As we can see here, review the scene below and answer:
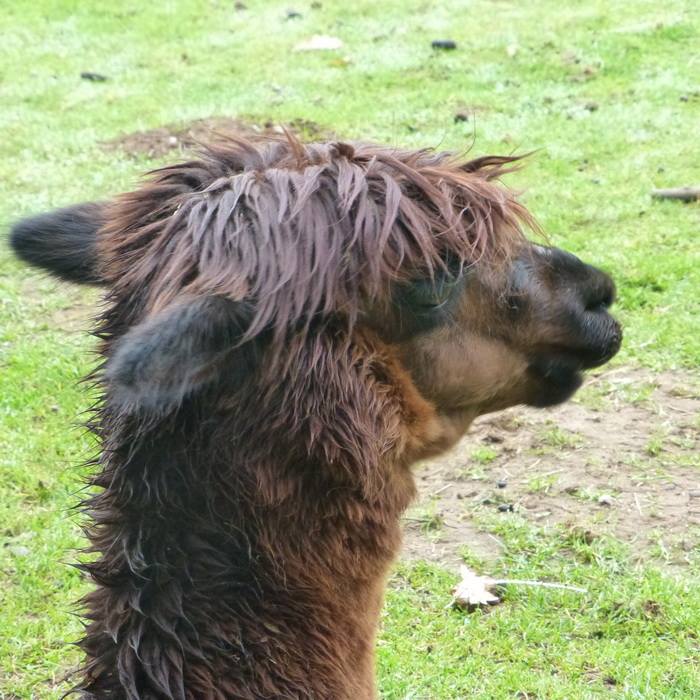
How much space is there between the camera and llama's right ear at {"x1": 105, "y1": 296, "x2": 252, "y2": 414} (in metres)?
1.86

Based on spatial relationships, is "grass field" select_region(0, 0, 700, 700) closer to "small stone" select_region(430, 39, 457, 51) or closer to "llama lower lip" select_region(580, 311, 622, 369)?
"small stone" select_region(430, 39, 457, 51)

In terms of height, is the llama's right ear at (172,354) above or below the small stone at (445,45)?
above

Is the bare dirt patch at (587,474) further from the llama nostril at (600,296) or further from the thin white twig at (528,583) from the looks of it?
the llama nostril at (600,296)

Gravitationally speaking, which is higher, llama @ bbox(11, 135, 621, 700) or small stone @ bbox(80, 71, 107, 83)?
llama @ bbox(11, 135, 621, 700)

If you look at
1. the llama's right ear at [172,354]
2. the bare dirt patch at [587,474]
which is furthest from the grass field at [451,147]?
the llama's right ear at [172,354]

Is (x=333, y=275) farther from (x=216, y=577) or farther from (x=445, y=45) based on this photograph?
(x=445, y=45)

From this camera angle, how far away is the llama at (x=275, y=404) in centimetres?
224

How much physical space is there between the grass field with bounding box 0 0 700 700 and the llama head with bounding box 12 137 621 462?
629 mm

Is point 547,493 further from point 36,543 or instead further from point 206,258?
point 206,258

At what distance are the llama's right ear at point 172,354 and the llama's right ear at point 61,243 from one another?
71 centimetres

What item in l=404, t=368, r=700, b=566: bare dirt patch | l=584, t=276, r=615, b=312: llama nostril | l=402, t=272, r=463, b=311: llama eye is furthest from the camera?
l=404, t=368, r=700, b=566: bare dirt patch

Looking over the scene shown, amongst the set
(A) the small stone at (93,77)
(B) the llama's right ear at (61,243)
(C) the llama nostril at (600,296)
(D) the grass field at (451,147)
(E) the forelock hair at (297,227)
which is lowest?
(A) the small stone at (93,77)

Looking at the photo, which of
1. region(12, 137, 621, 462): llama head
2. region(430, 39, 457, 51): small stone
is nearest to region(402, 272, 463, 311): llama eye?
region(12, 137, 621, 462): llama head

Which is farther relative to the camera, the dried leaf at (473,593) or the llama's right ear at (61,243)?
the dried leaf at (473,593)
